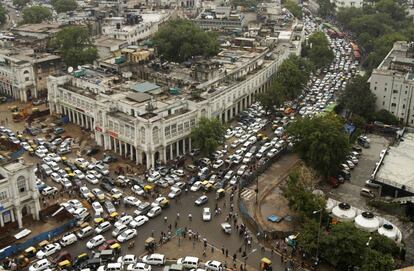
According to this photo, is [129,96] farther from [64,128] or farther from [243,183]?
[243,183]

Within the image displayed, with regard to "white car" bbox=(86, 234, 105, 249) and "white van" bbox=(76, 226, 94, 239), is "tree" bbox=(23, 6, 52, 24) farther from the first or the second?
Result: "white car" bbox=(86, 234, 105, 249)

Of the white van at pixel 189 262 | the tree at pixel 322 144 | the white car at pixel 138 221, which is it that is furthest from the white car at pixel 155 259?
the tree at pixel 322 144

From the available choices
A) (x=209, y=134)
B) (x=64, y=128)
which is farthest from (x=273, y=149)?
(x=64, y=128)

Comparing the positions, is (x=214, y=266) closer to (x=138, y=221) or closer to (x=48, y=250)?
(x=138, y=221)

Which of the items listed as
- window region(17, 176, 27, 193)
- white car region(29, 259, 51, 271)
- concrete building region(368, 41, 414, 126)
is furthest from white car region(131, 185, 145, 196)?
concrete building region(368, 41, 414, 126)

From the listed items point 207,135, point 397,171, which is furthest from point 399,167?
point 207,135

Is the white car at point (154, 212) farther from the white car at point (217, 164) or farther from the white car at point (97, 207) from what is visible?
the white car at point (217, 164)
